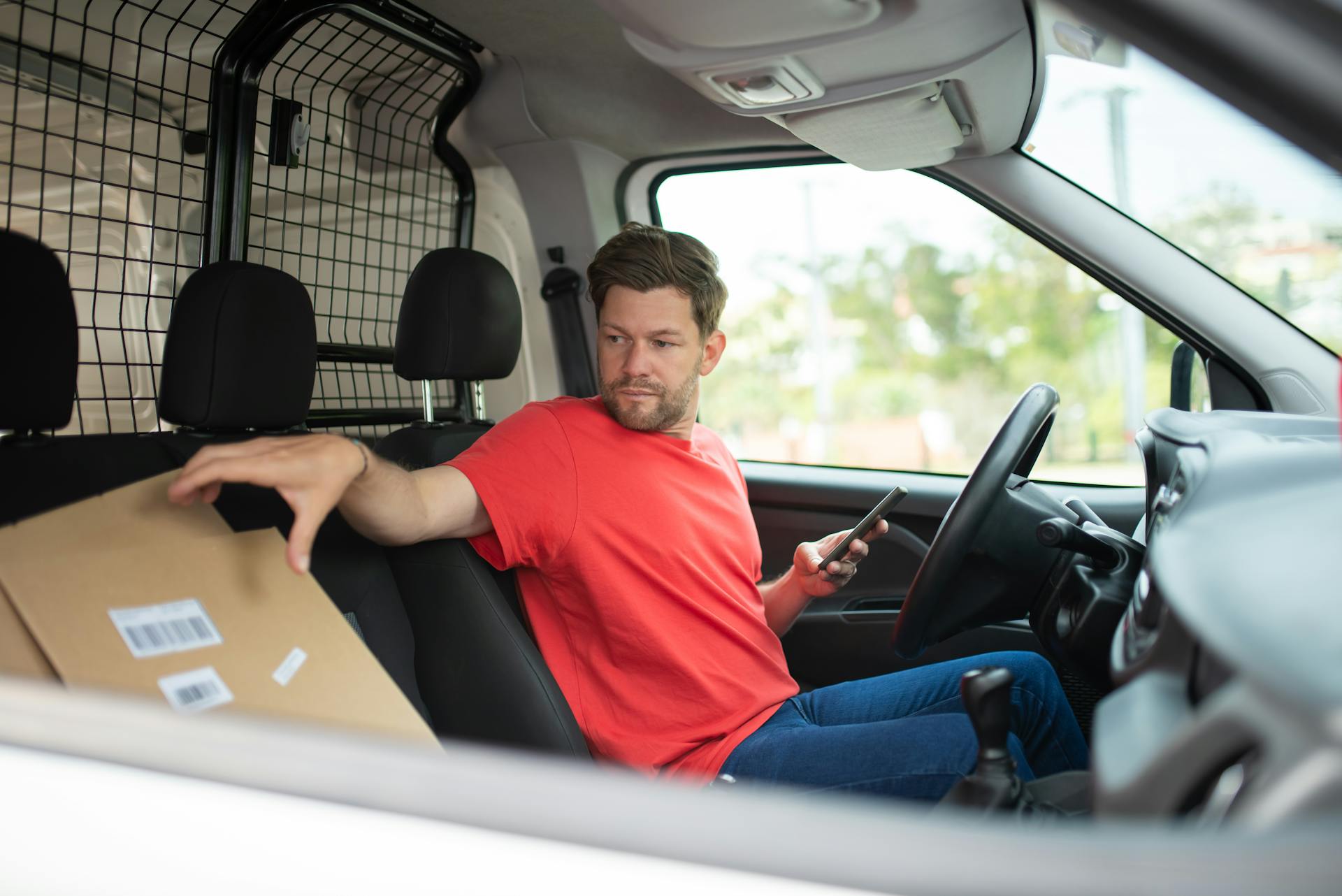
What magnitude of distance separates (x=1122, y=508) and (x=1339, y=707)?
167 cm

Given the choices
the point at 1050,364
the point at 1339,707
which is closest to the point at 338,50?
the point at 1339,707

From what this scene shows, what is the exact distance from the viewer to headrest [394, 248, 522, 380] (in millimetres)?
1756

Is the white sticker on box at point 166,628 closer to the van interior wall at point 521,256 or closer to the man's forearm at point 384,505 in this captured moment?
the man's forearm at point 384,505

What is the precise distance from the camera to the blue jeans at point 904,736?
1.25 meters

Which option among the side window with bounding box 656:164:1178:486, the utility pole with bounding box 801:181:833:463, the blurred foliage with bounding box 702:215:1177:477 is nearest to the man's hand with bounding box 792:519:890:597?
the side window with bounding box 656:164:1178:486

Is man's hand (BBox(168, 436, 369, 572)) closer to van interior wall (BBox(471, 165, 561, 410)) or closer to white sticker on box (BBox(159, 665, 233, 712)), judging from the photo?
white sticker on box (BBox(159, 665, 233, 712))

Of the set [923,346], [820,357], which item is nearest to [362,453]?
[820,357]

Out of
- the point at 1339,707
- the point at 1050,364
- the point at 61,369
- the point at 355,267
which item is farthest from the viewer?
the point at 1050,364

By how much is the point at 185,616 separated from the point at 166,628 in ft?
0.10

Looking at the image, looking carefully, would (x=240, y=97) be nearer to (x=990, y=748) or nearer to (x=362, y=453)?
(x=362, y=453)

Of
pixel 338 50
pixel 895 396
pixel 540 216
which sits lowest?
pixel 895 396

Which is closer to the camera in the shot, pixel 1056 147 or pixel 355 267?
pixel 1056 147

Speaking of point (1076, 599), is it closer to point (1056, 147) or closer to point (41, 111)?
point (1056, 147)

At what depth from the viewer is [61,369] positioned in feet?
3.99
